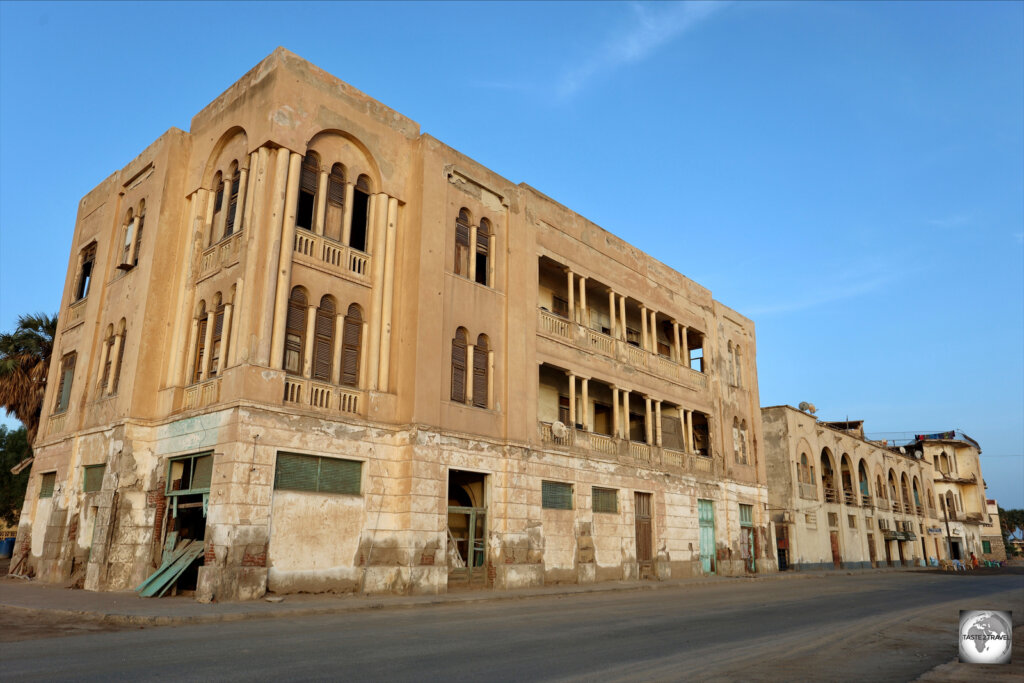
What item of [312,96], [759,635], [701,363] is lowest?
[759,635]

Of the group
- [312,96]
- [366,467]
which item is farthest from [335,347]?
[312,96]

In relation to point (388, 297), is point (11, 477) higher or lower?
lower

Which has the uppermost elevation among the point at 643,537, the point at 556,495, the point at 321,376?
the point at 321,376

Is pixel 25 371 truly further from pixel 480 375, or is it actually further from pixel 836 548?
pixel 836 548

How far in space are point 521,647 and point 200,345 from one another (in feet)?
42.0

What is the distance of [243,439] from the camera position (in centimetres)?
1523

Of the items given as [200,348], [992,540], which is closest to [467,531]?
[200,348]

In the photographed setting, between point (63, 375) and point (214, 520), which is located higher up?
point (63, 375)

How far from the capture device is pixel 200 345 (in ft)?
59.9

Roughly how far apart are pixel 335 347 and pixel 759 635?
454 inches

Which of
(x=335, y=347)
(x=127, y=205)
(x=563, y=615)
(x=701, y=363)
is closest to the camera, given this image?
(x=563, y=615)

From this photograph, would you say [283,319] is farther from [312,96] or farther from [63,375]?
[63,375]

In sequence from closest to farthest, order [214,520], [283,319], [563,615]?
[563,615] → [214,520] → [283,319]

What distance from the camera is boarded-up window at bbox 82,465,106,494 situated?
62.3ft
